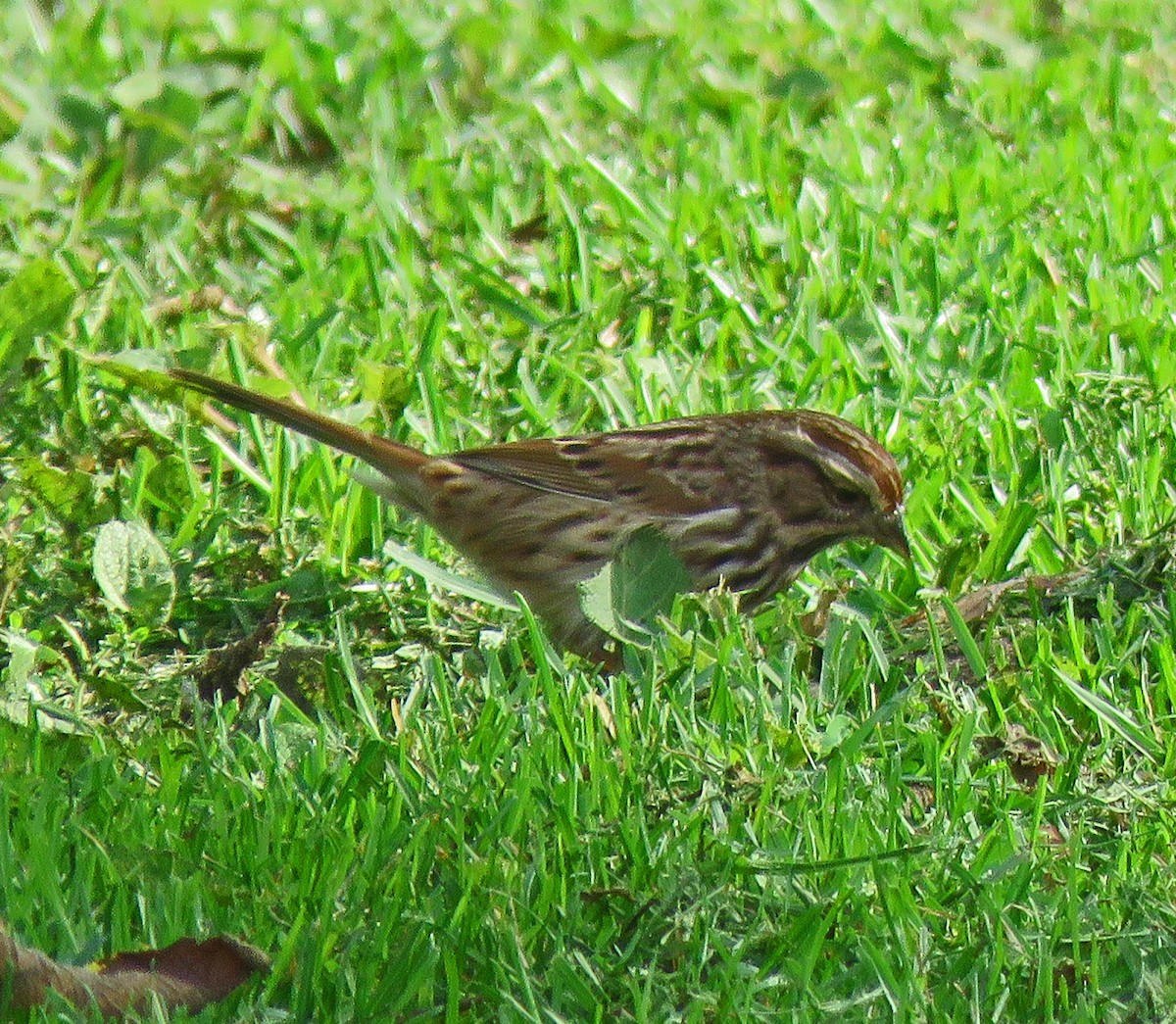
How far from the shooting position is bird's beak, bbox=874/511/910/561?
5.23m

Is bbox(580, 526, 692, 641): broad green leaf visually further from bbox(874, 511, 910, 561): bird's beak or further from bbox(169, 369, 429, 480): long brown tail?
bbox(169, 369, 429, 480): long brown tail

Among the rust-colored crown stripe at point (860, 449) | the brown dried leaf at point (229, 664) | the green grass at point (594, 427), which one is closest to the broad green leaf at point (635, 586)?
the green grass at point (594, 427)

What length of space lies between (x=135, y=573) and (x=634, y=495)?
1.28m

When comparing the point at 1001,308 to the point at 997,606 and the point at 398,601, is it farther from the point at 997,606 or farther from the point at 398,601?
the point at 398,601

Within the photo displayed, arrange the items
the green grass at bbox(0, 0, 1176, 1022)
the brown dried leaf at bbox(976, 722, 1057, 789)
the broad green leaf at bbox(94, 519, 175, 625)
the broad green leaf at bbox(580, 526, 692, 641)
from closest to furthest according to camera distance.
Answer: the green grass at bbox(0, 0, 1176, 1022), the brown dried leaf at bbox(976, 722, 1057, 789), the broad green leaf at bbox(580, 526, 692, 641), the broad green leaf at bbox(94, 519, 175, 625)

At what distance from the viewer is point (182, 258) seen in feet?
22.7

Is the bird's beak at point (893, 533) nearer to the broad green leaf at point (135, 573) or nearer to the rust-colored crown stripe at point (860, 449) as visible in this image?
the rust-colored crown stripe at point (860, 449)

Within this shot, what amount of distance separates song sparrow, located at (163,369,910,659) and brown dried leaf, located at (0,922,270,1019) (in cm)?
203

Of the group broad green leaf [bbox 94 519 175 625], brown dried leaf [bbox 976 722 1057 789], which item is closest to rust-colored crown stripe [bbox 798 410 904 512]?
brown dried leaf [bbox 976 722 1057 789]

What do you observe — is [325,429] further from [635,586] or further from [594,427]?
[594,427]

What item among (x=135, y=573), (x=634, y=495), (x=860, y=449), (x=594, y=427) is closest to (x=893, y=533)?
(x=860, y=449)

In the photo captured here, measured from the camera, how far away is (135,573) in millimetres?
5086

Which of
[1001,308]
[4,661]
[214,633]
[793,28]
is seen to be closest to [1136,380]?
[1001,308]

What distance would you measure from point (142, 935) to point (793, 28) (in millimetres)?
6615
